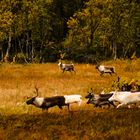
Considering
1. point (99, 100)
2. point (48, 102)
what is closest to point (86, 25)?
point (99, 100)

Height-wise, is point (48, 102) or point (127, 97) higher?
point (127, 97)

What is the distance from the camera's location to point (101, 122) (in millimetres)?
16906

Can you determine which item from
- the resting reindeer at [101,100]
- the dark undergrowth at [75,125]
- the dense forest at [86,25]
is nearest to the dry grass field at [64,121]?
the dark undergrowth at [75,125]

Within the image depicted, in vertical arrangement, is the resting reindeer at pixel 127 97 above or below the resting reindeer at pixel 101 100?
above

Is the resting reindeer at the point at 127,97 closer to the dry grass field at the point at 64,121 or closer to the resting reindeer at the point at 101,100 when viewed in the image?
the dry grass field at the point at 64,121

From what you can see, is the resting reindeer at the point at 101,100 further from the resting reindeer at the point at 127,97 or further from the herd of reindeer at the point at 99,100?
the resting reindeer at the point at 127,97

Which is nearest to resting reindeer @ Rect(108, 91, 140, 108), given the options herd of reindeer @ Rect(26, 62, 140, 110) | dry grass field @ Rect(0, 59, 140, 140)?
herd of reindeer @ Rect(26, 62, 140, 110)

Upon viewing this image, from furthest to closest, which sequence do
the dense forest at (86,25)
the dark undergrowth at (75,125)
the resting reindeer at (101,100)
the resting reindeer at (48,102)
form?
the dense forest at (86,25) < the resting reindeer at (101,100) < the resting reindeer at (48,102) < the dark undergrowth at (75,125)

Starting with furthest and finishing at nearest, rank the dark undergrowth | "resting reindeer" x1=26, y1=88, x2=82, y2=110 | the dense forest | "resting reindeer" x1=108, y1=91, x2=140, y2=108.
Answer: the dense forest → "resting reindeer" x1=26, y1=88, x2=82, y2=110 → "resting reindeer" x1=108, y1=91, x2=140, y2=108 → the dark undergrowth

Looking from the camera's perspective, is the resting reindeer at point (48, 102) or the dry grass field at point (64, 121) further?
the resting reindeer at point (48, 102)

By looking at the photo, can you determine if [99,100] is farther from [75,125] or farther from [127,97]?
[75,125]

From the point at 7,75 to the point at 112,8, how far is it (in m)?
24.5

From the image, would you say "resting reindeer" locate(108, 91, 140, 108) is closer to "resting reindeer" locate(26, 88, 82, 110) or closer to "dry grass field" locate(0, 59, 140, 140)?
"dry grass field" locate(0, 59, 140, 140)

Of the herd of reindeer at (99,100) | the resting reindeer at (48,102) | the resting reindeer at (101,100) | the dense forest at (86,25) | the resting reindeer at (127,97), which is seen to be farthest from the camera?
the dense forest at (86,25)
